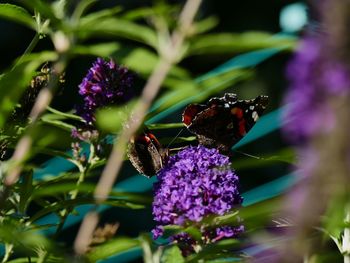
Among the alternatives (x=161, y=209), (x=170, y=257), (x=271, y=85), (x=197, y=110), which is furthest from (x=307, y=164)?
(x=271, y=85)

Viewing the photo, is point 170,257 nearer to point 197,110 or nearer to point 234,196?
point 234,196

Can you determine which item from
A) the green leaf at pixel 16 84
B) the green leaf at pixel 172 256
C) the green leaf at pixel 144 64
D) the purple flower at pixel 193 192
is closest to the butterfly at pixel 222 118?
the purple flower at pixel 193 192

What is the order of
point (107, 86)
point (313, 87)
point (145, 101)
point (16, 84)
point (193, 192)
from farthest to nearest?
point (107, 86), point (193, 192), point (16, 84), point (145, 101), point (313, 87)

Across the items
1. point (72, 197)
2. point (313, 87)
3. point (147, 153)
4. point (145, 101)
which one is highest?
point (147, 153)

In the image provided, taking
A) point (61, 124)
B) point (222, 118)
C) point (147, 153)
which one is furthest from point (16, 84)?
point (222, 118)

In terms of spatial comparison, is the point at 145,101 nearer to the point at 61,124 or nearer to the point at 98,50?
the point at 98,50

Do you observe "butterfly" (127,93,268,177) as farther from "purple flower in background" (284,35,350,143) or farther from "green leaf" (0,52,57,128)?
"purple flower in background" (284,35,350,143)

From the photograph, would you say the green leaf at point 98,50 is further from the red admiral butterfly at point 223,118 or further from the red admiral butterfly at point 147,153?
the red admiral butterfly at point 223,118
